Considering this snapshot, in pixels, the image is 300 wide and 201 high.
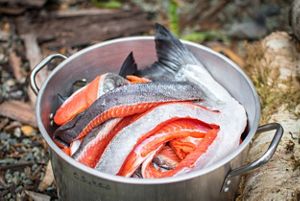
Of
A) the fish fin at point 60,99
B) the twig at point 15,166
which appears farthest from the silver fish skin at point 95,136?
the twig at point 15,166

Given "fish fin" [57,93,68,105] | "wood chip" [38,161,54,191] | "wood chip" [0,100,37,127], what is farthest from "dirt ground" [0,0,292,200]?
"fish fin" [57,93,68,105]

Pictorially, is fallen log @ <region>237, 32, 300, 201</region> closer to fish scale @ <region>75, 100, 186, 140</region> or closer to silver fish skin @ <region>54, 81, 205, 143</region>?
silver fish skin @ <region>54, 81, 205, 143</region>

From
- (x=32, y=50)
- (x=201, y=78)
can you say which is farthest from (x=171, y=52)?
(x=32, y=50)

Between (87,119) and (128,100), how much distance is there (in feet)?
0.49

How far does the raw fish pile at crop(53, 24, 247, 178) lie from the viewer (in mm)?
1622

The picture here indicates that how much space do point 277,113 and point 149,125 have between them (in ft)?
2.45

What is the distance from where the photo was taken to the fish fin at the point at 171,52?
6.40ft

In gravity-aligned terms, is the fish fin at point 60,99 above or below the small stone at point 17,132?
above

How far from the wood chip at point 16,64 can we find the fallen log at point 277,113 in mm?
1175

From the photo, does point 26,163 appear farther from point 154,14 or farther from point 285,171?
point 154,14

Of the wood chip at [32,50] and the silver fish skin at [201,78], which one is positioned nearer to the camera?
the silver fish skin at [201,78]

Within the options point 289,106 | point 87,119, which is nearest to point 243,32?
point 289,106

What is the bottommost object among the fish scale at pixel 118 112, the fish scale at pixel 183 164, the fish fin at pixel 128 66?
the fish scale at pixel 183 164

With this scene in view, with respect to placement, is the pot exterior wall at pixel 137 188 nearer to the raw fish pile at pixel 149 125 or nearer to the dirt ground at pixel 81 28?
the raw fish pile at pixel 149 125
